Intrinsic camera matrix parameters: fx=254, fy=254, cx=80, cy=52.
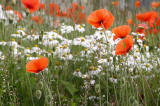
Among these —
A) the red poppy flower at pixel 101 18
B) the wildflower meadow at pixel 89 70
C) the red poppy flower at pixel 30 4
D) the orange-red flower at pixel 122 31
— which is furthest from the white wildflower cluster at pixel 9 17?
the orange-red flower at pixel 122 31

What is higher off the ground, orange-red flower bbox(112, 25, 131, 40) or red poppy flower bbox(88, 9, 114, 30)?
red poppy flower bbox(88, 9, 114, 30)

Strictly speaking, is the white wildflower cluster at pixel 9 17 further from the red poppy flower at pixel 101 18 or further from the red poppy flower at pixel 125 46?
the red poppy flower at pixel 125 46

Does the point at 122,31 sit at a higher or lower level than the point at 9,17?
lower

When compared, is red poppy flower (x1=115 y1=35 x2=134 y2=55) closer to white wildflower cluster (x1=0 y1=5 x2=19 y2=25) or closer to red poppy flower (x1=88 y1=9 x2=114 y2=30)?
red poppy flower (x1=88 y1=9 x2=114 y2=30)

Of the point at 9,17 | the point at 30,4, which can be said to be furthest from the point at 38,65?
the point at 30,4

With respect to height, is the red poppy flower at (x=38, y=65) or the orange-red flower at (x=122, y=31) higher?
the orange-red flower at (x=122, y=31)

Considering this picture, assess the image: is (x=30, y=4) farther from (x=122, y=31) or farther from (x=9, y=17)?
(x=122, y=31)

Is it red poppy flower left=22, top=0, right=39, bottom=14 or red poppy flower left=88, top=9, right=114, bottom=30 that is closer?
red poppy flower left=88, top=9, right=114, bottom=30

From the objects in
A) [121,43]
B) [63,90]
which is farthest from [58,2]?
[121,43]

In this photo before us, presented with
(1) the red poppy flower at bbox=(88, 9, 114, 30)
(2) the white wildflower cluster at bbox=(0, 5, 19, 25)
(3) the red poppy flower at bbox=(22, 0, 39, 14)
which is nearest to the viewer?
(1) the red poppy flower at bbox=(88, 9, 114, 30)

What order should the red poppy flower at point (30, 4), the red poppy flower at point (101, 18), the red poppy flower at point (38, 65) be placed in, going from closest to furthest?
the red poppy flower at point (38, 65)
the red poppy flower at point (101, 18)
the red poppy flower at point (30, 4)

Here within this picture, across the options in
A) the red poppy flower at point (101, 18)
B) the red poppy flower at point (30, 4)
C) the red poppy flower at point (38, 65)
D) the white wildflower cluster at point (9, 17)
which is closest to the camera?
the red poppy flower at point (38, 65)

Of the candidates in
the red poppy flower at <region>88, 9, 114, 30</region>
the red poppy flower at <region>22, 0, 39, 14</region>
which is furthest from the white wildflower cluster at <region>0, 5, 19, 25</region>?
the red poppy flower at <region>88, 9, 114, 30</region>

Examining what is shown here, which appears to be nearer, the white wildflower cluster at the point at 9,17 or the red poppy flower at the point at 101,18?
the red poppy flower at the point at 101,18
